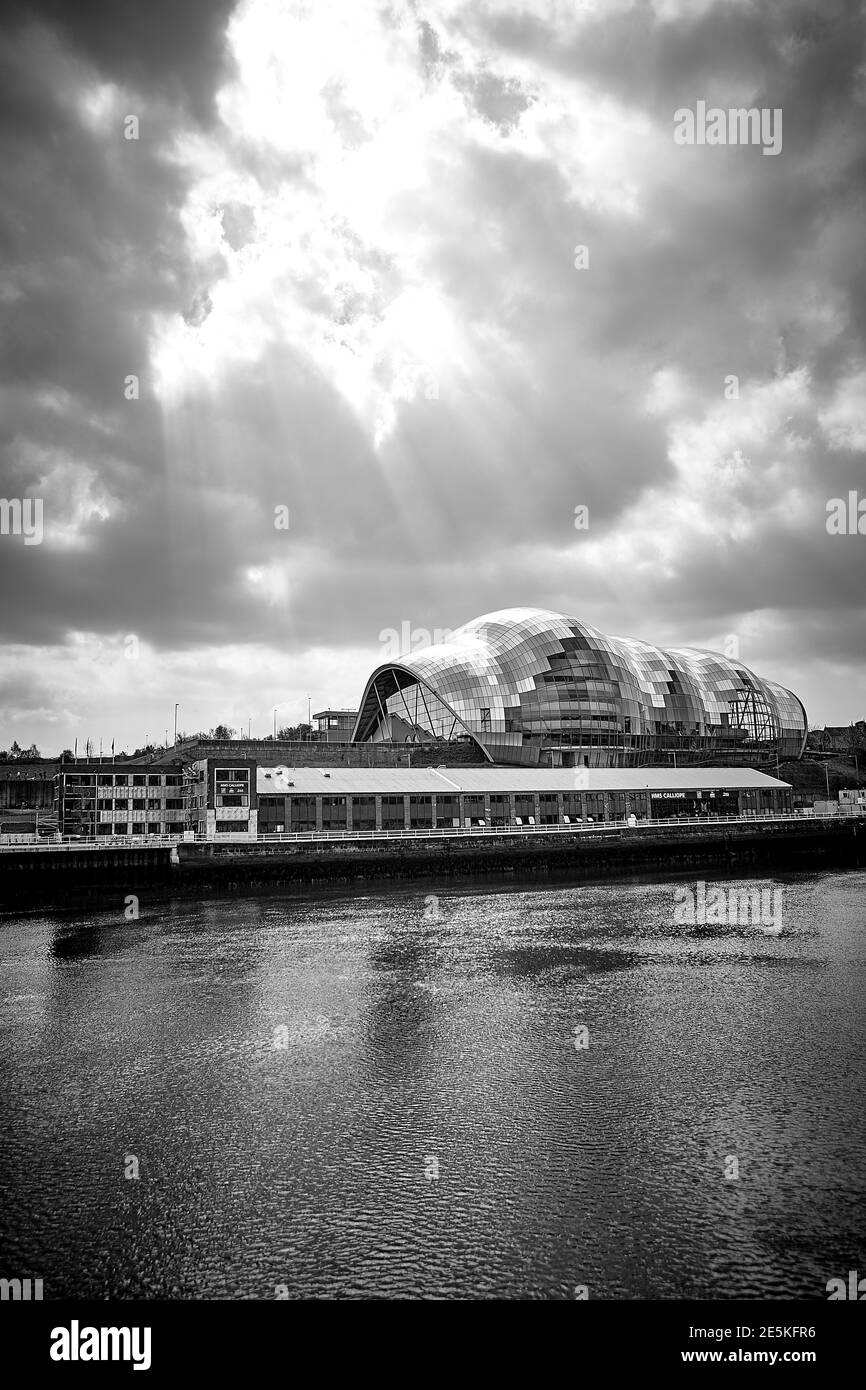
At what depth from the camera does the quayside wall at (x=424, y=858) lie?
206 ft

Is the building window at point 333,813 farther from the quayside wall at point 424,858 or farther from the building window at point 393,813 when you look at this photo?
the quayside wall at point 424,858

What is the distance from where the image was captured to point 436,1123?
18.5m

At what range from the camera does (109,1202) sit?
15352 millimetres

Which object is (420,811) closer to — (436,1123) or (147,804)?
(147,804)

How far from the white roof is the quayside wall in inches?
338

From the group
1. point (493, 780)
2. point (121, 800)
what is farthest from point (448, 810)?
A: point (121, 800)

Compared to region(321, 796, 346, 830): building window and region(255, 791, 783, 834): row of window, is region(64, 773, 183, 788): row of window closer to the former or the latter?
region(255, 791, 783, 834): row of window

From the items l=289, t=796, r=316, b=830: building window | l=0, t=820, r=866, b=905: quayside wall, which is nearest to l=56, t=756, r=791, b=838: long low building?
l=289, t=796, r=316, b=830: building window

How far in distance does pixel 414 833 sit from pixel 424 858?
12.8 feet

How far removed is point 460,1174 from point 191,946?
26827 millimetres

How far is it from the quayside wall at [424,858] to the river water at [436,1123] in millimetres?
28115

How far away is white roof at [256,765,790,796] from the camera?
80000mm
